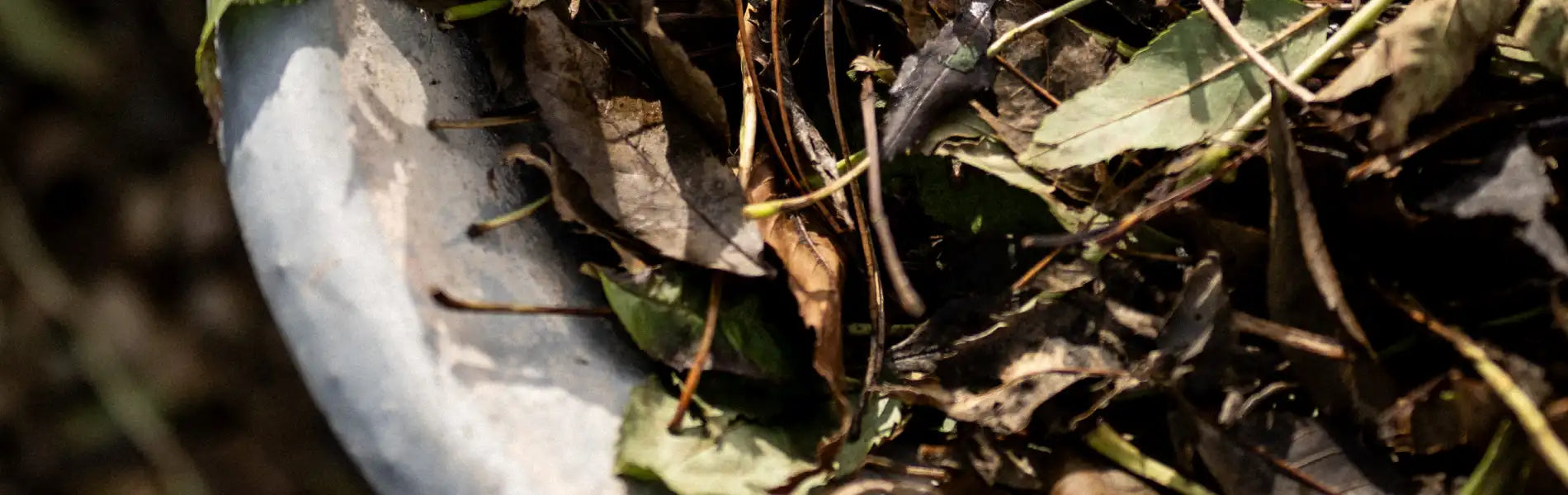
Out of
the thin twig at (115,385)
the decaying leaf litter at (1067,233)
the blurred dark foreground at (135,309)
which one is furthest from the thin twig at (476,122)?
the thin twig at (115,385)

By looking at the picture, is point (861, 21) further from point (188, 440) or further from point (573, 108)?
point (188, 440)

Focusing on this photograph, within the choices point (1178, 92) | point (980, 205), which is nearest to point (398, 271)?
point (980, 205)

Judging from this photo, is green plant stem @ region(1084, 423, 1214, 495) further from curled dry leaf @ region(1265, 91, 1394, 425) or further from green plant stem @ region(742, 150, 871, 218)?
green plant stem @ region(742, 150, 871, 218)

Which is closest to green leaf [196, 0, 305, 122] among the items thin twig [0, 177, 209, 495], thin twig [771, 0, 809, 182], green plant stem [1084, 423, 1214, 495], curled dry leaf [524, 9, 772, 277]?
curled dry leaf [524, 9, 772, 277]

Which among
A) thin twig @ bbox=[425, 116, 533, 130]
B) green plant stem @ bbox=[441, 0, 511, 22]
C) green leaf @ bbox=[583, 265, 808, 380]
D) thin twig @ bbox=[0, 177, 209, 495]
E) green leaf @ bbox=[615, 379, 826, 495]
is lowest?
thin twig @ bbox=[0, 177, 209, 495]

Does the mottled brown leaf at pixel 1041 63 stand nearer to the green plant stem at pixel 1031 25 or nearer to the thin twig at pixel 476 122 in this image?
the green plant stem at pixel 1031 25

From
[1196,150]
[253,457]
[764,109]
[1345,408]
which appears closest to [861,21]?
[764,109]
